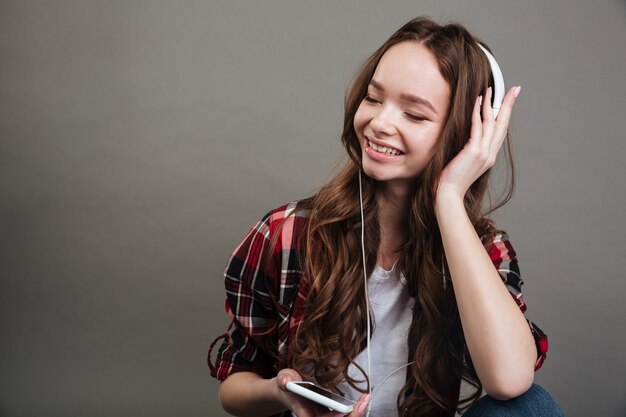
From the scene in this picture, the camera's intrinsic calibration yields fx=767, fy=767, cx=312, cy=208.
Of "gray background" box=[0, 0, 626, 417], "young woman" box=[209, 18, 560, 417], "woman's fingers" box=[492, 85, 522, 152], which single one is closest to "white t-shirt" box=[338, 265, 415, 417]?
"young woman" box=[209, 18, 560, 417]

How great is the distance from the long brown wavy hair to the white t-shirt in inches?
0.8

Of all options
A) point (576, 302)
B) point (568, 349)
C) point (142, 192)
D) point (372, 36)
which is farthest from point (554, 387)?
point (142, 192)

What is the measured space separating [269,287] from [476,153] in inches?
21.9

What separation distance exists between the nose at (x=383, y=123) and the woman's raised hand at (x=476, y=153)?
0.16 m

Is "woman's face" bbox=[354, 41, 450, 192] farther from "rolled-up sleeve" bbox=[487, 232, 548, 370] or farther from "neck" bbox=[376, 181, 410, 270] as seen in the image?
"rolled-up sleeve" bbox=[487, 232, 548, 370]

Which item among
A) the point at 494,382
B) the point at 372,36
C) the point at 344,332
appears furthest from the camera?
the point at 372,36

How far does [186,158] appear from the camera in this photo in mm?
2633

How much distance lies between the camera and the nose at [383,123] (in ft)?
5.26

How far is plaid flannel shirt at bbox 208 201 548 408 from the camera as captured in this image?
1751 millimetres

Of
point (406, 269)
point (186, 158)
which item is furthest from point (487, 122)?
point (186, 158)

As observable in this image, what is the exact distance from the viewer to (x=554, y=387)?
2.88 metres

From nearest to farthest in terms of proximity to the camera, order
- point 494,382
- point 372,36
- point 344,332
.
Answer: point 494,382 < point 344,332 < point 372,36

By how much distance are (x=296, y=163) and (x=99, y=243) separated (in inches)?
29.0

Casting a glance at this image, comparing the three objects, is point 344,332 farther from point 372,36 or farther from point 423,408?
point 372,36
